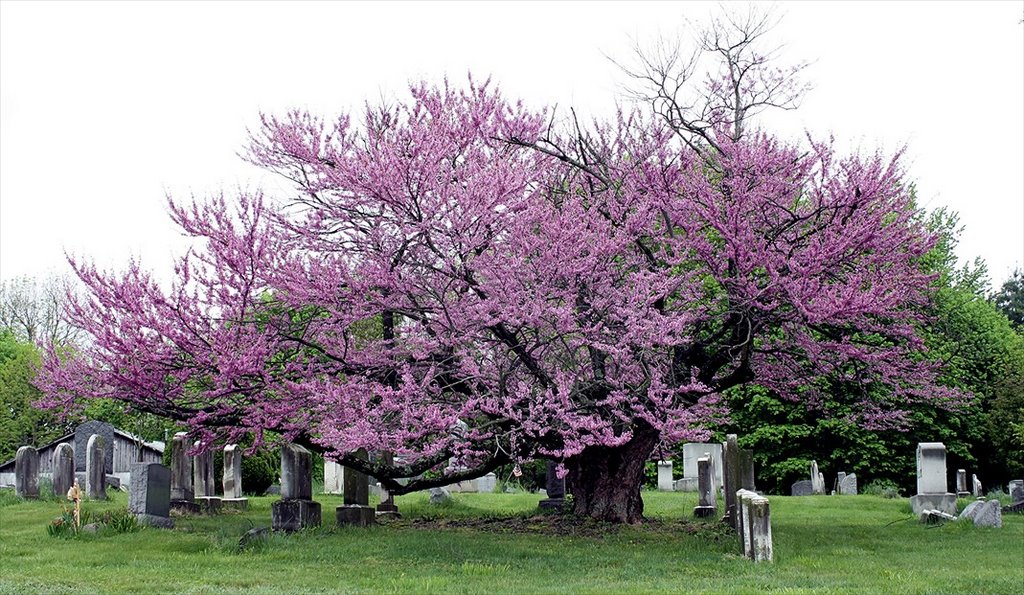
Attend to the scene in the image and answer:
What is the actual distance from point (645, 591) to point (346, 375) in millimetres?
7165

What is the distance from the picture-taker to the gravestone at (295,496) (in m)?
17.3

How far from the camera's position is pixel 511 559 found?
1336 centimetres

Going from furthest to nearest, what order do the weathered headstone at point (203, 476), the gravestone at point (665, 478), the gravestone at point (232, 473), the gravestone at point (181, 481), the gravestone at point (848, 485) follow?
the gravestone at point (665, 478), the gravestone at point (848, 485), the gravestone at point (232, 473), the weathered headstone at point (203, 476), the gravestone at point (181, 481)

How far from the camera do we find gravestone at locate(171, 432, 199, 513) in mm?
21000

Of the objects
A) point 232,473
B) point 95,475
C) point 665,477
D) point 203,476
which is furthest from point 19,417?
point 665,477

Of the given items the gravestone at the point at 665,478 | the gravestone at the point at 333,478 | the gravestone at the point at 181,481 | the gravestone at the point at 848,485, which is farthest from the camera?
the gravestone at the point at 665,478

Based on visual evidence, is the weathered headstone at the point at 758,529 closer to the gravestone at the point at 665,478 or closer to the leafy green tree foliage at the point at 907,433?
the gravestone at the point at 665,478

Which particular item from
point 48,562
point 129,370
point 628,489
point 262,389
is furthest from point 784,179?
point 48,562

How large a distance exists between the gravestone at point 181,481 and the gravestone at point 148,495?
295 cm

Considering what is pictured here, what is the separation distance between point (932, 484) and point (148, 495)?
14.6 meters

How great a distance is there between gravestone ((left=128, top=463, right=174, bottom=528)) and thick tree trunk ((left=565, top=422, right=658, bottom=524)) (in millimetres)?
6644

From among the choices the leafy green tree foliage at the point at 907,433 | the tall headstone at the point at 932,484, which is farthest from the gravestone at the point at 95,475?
the leafy green tree foliage at the point at 907,433

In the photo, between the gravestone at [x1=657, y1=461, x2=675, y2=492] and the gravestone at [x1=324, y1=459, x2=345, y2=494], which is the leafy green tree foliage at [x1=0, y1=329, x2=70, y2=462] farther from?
the gravestone at [x1=657, y1=461, x2=675, y2=492]

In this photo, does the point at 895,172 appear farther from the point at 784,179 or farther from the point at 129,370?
the point at 129,370
